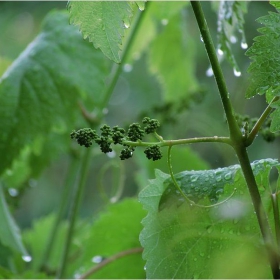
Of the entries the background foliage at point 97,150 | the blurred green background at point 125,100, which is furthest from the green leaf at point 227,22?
the blurred green background at point 125,100

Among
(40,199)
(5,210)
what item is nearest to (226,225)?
(5,210)

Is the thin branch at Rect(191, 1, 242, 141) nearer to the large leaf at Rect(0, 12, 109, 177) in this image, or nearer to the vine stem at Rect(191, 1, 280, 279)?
the vine stem at Rect(191, 1, 280, 279)

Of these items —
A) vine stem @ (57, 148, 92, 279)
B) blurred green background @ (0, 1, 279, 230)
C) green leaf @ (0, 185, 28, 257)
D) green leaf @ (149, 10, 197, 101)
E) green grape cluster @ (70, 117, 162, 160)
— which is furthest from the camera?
Result: blurred green background @ (0, 1, 279, 230)

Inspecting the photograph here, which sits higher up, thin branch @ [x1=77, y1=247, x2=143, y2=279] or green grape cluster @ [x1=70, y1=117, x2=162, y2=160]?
green grape cluster @ [x1=70, y1=117, x2=162, y2=160]

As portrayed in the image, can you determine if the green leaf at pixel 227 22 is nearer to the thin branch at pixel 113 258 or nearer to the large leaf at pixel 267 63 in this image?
the large leaf at pixel 267 63

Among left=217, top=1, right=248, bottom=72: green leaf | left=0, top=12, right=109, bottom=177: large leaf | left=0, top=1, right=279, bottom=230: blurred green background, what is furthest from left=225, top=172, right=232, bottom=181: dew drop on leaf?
left=0, top=1, right=279, bottom=230: blurred green background

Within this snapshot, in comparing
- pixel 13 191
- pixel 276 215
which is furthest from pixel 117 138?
pixel 13 191

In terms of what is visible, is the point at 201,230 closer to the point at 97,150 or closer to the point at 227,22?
the point at 227,22
